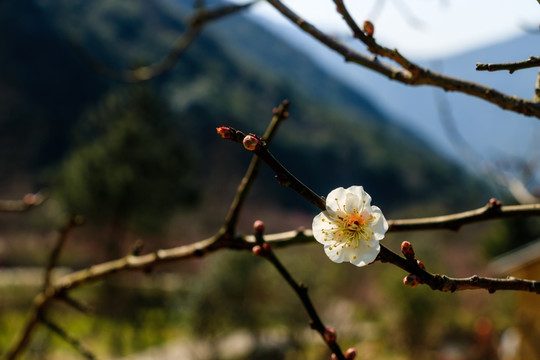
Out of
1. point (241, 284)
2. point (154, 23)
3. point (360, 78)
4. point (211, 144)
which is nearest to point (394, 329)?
point (241, 284)

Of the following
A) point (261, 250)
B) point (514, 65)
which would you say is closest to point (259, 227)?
point (261, 250)

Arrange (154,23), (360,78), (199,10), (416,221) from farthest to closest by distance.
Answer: (360,78) < (154,23) < (199,10) < (416,221)

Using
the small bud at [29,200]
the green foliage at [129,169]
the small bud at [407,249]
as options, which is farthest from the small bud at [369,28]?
the green foliage at [129,169]

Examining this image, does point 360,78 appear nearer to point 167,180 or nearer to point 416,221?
point 167,180

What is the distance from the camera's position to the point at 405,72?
926 mm

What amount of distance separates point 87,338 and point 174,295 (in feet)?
10.5

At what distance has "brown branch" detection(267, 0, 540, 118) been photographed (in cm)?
79

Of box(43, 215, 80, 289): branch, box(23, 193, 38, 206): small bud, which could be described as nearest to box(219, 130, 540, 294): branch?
box(43, 215, 80, 289): branch

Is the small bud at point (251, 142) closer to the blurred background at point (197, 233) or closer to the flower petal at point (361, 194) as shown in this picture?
the flower petal at point (361, 194)

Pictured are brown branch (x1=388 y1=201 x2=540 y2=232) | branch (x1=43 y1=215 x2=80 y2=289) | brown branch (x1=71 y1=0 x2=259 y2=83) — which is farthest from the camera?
brown branch (x1=71 y1=0 x2=259 y2=83)

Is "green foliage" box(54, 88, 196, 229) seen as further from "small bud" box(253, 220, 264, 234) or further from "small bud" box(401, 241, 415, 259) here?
"small bud" box(401, 241, 415, 259)

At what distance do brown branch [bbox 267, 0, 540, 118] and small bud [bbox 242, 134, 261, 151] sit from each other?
330mm

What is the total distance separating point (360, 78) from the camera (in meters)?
85.4

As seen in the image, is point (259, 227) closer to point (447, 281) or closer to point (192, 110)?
point (447, 281)
